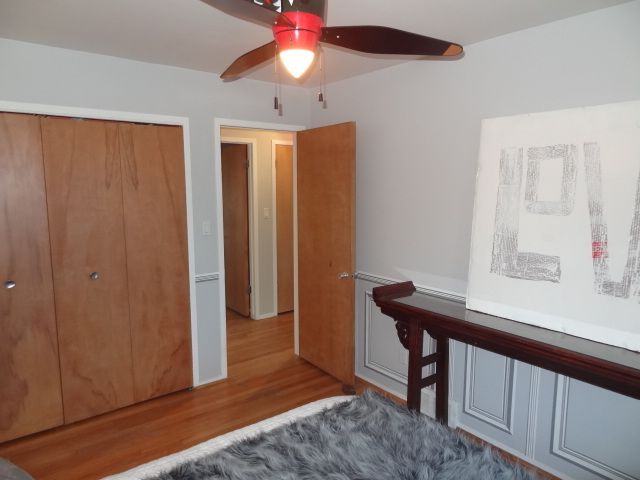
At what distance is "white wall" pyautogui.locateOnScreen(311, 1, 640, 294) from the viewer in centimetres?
190

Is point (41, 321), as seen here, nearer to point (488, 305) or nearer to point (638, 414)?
point (488, 305)

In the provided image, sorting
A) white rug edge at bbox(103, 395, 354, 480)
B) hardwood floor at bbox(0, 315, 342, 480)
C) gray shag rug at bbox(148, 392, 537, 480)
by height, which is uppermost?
gray shag rug at bbox(148, 392, 537, 480)

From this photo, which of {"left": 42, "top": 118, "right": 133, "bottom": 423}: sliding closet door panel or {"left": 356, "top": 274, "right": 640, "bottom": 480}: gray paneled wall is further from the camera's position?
{"left": 42, "top": 118, "right": 133, "bottom": 423}: sliding closet door panel

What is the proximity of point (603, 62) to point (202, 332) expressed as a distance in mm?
2931

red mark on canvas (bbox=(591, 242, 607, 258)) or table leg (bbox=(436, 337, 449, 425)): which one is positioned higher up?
red mark on canvas (bbox=(591, 242, 607, 258))

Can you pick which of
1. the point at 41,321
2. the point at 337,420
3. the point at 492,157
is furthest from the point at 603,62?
the point at 41,321

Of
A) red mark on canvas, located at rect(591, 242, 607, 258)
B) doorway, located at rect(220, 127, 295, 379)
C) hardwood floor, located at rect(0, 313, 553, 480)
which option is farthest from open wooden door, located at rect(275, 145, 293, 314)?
red mark on canvas, located at rect(591, 242, 607, 258)

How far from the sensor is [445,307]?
90.8 inches

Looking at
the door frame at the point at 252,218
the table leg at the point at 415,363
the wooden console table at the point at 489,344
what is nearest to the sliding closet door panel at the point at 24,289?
→ the wooden console table at the point at 489,344

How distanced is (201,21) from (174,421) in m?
2.38

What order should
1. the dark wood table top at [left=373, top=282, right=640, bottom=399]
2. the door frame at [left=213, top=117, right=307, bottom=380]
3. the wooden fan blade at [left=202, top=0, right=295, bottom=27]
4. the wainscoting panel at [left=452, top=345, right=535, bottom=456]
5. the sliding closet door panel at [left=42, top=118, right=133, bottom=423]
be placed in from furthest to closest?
the door frame at [left=213, top=117, right=307, bottom=380]
the sliding closet door panel at [left=42, top=118, right=133, bottom=423]
the wainscoting panel at [left=452, top=345, right=535, bottom=456]
the dark wood table top at [left=373, top=282, right=640, bottom=399]
the wooden fan blade at [left=202, top=0, right=295, bottom=27]

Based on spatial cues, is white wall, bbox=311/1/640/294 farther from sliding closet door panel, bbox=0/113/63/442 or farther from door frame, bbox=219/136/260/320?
sliding closet door panel, bbox=0/113/63/442

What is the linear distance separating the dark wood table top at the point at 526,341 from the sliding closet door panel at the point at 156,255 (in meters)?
1.51

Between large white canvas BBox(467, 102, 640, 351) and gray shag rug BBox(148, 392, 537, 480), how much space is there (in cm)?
83
